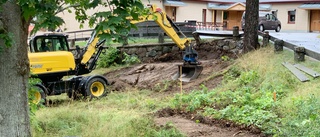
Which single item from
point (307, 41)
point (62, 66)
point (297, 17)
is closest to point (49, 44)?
point (62, 66)

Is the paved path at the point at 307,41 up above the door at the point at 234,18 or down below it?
below

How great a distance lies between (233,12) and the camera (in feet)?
147

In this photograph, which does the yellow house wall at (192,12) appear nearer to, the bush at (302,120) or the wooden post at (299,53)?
the wooden post at (299,53)

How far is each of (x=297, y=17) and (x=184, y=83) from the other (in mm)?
29518

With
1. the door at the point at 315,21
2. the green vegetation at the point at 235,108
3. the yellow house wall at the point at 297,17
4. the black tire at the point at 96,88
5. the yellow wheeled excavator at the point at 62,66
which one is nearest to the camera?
the green vegetation at the point at 235,108

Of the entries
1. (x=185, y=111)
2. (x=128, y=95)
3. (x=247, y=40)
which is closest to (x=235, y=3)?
(x=247, y=40)

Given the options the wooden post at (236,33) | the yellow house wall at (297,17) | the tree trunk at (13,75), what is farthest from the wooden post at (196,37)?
the yellow house wall at (297,17)

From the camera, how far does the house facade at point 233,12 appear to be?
38.7 meters

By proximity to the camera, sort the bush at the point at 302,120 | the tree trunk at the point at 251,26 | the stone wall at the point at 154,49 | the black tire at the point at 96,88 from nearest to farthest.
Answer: the bush at the point at 302,120
the black tire at the point at 96,88
the tree trunk at the point at 251,26
the stone wall at the point at 154,49

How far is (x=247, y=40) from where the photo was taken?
52.2ft

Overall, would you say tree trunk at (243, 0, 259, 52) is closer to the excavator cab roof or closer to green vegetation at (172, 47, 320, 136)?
green vegetation at (172, 47, 320, 136)

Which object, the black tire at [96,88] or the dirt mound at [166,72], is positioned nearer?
the black tire at [96,88]

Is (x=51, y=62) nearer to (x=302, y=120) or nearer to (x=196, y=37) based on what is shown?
(x=302, y=120)

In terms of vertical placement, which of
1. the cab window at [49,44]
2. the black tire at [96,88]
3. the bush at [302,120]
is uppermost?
the cab window at [49,44]
